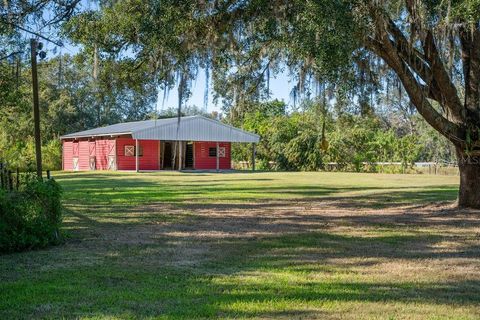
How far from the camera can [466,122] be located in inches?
495

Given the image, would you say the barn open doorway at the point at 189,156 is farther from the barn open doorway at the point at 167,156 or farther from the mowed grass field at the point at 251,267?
the mowed grass field at the point at 251,267

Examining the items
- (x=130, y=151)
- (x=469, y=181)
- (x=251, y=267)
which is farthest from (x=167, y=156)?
(x=251, y=267)

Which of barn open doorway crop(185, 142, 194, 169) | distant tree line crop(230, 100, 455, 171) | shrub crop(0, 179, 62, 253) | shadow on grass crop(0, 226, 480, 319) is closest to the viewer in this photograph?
shadow on grass crop(0, 226, 480, 319)

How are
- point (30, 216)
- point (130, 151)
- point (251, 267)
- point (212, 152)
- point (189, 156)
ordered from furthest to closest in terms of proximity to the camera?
point (189, 156) < point (212, 152) < point (130, 151) < point (30, 216) < point (251, 267)

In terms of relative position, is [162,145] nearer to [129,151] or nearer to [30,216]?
[129,151]

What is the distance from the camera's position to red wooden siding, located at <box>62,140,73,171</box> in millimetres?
46156

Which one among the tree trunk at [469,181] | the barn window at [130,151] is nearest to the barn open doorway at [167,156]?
the barn window at [130,151]

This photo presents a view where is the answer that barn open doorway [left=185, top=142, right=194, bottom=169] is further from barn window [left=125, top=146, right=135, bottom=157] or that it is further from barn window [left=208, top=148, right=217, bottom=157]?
barn window [left=125, top=146, right=135, bottom=157]

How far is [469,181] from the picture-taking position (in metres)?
13.1

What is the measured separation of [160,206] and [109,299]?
9.20 metres

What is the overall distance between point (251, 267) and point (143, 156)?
33.7m

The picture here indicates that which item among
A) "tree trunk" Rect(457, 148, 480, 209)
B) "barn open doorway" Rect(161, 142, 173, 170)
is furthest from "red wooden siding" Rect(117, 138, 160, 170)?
"tree trunk" Rect(457, 148, 480, 209)

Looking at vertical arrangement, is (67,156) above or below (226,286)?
above

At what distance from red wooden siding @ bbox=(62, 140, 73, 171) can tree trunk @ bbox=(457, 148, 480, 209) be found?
124ft
